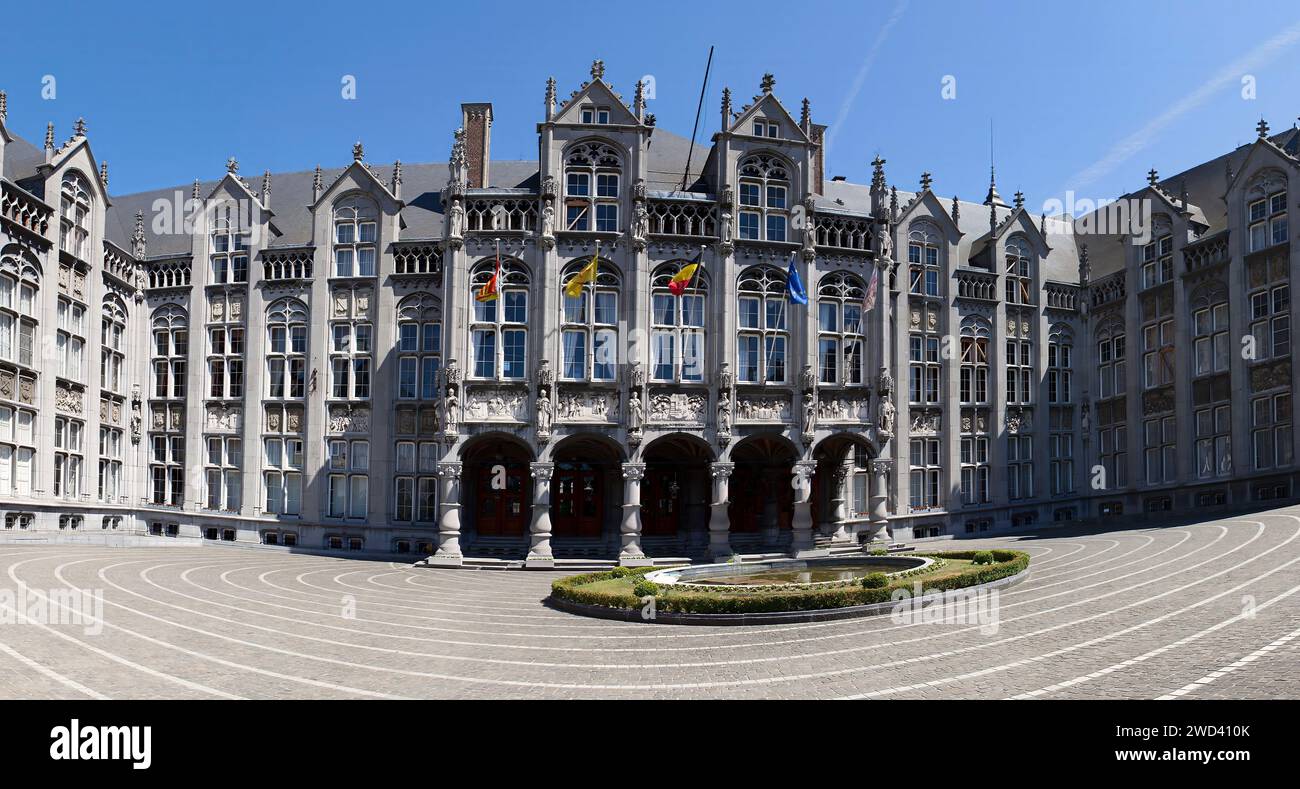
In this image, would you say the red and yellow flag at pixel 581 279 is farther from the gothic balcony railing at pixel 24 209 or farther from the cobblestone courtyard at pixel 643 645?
the gothic balcony railing at pixel 24 209

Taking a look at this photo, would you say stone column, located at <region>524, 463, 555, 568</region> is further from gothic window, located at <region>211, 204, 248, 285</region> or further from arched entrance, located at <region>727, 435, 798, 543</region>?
gothic window, located at <region>211, 204, 248, 285</region>

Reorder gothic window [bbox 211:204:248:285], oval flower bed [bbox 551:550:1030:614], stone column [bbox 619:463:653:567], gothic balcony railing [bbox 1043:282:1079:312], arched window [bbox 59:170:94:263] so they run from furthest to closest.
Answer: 1. gothic balcony railing [bbox 1043:282:1079:312]
2. gothic window [bbox 211:204:248:285]
3. arched window [bbox 59:170:94:263]
4. stone column [bbox 619:463:653:567]
5. oval flower bed [bbox 551:550:1030:614]

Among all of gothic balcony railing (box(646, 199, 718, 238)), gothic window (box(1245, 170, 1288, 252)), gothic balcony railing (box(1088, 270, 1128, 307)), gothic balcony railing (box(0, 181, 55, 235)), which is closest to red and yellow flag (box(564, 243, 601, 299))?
gothic balcony railing (box(646, 199, 718, 238))

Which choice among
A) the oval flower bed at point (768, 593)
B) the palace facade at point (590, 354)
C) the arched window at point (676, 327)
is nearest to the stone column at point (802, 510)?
the palace facade at point (590, 354)

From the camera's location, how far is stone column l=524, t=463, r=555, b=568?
37.3m

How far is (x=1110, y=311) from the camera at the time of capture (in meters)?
51.0

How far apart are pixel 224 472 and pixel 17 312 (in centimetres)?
1188

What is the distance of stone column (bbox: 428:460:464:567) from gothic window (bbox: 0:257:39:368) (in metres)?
17.9

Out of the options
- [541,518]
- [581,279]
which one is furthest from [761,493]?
[581,279]

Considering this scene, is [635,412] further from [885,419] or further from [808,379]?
[885,419]

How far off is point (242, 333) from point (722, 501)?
25.8 m

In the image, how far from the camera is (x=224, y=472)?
1762 inches
